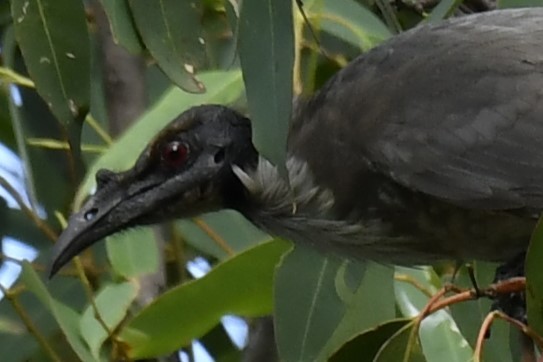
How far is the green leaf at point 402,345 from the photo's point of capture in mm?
1777

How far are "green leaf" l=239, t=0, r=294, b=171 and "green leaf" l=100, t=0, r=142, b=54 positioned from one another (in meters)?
0.25

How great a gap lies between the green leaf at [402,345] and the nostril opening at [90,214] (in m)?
0.51

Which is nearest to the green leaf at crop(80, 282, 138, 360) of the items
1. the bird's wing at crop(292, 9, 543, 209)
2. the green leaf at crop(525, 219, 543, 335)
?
the bird's wing at crop(292, 9, 543, 209)

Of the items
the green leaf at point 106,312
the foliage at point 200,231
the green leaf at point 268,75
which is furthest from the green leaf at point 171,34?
the green leaf at point 106,312

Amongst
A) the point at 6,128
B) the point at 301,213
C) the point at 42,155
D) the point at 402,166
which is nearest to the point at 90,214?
the point at 301,213

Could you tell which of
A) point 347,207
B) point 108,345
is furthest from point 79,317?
point 347,207

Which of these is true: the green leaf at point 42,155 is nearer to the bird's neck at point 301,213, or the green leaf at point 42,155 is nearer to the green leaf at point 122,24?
the bird's neck at point 301,213

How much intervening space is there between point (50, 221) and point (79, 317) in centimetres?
57

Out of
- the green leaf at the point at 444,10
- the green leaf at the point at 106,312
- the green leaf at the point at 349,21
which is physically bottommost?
the green leaf at the point at 106,312

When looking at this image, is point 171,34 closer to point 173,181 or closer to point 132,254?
point 173,181

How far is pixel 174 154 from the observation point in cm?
221

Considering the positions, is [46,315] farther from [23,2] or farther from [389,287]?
[23,2]

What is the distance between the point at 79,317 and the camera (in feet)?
7.61

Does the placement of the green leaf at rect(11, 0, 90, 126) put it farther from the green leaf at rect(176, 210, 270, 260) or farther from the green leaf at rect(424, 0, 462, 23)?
the green leaf at rect(176, 210, 270, 260)
